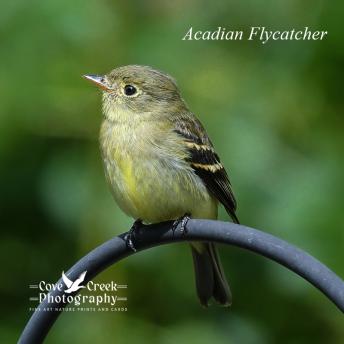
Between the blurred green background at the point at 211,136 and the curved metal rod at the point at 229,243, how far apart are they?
119 cm

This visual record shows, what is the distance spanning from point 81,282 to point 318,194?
1.83 metres

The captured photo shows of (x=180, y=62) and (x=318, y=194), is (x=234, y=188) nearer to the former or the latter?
(x=318, y=194)

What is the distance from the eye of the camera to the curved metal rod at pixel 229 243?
9.42ft

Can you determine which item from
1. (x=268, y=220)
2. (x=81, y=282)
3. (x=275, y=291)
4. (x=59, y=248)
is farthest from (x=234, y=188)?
(x=81, y=282)

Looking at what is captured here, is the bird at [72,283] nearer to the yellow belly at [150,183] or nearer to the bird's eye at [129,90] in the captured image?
the yellow belly at [150,183]

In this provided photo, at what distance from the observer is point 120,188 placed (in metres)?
4.32

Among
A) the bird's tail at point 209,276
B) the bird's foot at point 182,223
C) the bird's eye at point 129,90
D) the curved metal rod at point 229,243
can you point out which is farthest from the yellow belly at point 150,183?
the curved metal rod at point 229,243

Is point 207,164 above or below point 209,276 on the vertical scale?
above

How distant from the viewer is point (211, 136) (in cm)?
489

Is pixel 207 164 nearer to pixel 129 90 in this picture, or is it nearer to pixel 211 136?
pixel 211 136

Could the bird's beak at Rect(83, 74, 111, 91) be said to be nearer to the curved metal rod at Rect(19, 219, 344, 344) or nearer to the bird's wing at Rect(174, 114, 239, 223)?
the bird's wing at Rect(174, 114, 239, 223)

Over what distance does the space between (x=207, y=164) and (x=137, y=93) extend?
0.63 metres

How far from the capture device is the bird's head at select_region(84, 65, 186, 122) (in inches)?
189

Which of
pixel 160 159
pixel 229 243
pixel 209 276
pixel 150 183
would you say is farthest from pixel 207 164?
pixel 229 243
